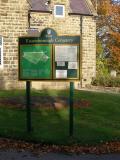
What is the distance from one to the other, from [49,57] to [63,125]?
114 inches

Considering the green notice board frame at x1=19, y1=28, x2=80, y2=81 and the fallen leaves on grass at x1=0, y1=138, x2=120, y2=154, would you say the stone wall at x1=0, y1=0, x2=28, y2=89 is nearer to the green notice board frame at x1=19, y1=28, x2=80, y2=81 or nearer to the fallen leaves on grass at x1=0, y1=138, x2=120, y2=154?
the green notice board frame at x1=19, y1=28, x2=80, y2=81

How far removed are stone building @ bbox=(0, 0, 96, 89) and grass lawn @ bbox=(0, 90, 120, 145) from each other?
12.3 metres

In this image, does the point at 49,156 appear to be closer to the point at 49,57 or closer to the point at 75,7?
the point at 49,57

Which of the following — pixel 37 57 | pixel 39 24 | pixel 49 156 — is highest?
pixel 39 24

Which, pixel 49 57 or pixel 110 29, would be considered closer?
pixel 49 57

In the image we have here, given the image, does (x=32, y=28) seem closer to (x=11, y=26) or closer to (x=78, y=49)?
(x=11, y=26)

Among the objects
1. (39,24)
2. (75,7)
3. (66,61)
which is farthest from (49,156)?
(75,7)

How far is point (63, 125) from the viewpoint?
15.6 m

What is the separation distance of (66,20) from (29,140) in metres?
23.1

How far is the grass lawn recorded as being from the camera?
1330cm

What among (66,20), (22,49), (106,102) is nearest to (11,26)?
(66,20)

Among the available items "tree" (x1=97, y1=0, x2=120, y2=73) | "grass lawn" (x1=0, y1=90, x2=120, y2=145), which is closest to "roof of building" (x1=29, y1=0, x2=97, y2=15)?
"grass lawn" (x1=0, y1=90, x2=120, y2=145)

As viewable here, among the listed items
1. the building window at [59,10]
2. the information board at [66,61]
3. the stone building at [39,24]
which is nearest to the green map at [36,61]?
the information board at [66,61]

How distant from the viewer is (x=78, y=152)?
464 inches
